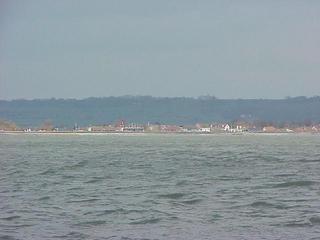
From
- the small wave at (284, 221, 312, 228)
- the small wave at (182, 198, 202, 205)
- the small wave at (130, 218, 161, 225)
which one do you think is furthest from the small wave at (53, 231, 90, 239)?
the small wave at (182, 198, 202, 205)

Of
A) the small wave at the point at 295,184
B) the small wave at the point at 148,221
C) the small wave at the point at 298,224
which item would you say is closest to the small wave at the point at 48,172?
the small wave at the point at 295,184

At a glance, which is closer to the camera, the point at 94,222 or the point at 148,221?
the point at 94,222

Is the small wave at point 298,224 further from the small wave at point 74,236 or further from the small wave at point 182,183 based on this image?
the small wave at point 182,183

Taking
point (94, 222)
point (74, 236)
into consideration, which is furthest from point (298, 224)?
point (74, 236)

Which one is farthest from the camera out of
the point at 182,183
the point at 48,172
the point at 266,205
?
the point at 48,172

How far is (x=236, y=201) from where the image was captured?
96.3 feet

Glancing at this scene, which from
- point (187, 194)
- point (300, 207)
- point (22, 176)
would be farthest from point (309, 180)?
point (22, 176)

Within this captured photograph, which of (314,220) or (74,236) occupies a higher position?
(74,236)

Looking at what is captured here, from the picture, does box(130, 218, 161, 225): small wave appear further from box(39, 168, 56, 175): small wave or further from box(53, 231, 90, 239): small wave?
box(39, 168, 56, 175): small wave

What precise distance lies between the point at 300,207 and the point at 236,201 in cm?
284

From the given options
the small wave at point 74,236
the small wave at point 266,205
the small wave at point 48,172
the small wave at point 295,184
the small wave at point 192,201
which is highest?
the small wave at point 48,172

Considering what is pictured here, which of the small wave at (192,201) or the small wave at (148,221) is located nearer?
the small wave at (148,221)

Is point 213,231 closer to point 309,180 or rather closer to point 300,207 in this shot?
point 300,207

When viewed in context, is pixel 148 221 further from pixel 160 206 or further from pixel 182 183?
pixel 182 183
